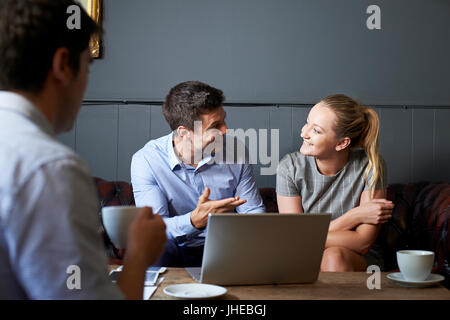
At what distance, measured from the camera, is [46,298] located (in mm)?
632

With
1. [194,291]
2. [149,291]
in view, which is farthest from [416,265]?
[149,291]

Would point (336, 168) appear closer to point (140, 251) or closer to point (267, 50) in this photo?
point (267, 50)

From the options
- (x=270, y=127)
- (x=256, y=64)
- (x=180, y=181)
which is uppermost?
(x=256, y=64)

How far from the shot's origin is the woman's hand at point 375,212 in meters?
2.01

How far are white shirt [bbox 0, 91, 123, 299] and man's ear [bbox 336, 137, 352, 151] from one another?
5.68ft

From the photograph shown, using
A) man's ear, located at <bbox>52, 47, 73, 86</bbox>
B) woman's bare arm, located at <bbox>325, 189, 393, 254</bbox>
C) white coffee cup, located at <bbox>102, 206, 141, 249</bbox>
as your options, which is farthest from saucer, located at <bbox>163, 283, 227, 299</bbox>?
woman's bare arm, located at <bbox>325, 189, 393, 254</bbox>

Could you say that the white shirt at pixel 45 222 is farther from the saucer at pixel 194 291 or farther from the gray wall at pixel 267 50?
the gray wall at pixel 267 50

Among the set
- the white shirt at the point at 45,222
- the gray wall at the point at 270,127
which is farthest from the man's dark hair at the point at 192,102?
the white shirt at the point at 45,222

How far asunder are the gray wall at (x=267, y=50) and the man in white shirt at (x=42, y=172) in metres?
2.17

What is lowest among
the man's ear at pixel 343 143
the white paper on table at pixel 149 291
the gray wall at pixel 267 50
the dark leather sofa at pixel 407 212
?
the dark leather sofa at pixel 407 212

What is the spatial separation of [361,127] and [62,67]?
1.72 m

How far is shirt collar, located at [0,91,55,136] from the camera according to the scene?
0.69m

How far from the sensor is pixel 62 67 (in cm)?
76
